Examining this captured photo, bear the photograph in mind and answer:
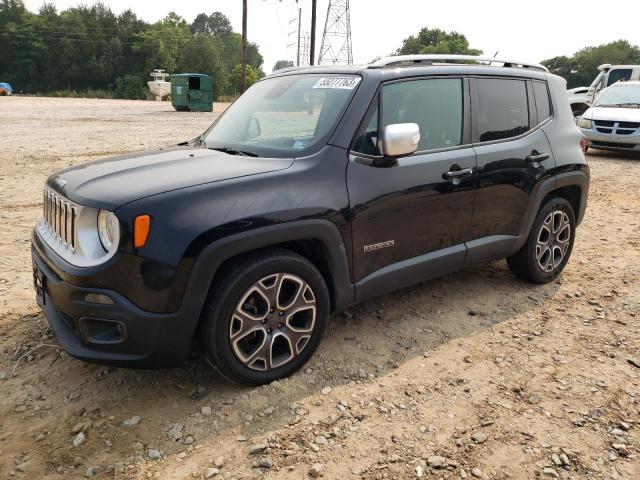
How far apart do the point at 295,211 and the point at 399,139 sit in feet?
2.47

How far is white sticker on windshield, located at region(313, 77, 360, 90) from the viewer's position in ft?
11.0

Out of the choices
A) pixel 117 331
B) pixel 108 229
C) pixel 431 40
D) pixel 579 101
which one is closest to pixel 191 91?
pixel 579 101

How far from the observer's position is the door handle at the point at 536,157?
4.14 m

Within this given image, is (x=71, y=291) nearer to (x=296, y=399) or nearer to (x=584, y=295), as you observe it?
(x=296, y=399)

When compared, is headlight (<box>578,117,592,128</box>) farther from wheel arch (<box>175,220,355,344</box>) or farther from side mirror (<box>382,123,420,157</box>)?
wheel arch (<box>175,220,355,344</box>)

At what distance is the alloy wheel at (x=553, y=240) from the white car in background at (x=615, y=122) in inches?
330

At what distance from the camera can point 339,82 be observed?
345 cm

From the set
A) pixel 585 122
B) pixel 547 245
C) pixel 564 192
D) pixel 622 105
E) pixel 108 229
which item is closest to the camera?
pixel 108 229

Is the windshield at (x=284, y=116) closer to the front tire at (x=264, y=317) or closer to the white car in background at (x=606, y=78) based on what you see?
the front tire at (x=264, y=317)

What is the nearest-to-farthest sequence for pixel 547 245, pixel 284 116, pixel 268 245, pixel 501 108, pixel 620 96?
pixel 268 245
pixel 284 116
pixel 501 108
pixel 547 245
pixel 620 96

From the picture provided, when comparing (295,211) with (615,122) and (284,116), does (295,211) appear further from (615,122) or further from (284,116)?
(615,122)

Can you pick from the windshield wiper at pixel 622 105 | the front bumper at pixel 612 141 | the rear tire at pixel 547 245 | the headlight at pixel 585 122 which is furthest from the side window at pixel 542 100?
the windshield wiper at pixel 622 105

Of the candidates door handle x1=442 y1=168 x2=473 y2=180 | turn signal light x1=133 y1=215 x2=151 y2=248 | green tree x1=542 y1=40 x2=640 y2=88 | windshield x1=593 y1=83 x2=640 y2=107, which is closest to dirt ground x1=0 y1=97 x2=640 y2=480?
turn signal light x1=133 y1=215 x2=151 y2=248

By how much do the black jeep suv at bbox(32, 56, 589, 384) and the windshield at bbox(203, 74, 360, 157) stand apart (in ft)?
0.05
